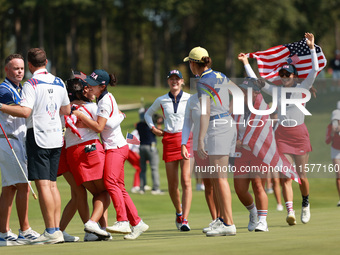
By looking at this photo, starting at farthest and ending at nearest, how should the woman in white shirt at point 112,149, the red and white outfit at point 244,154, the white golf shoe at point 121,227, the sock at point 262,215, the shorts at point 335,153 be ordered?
the shorts at point 335,153, the red and white outfit at point 244,154, the sock at point 262,215, the woman in white shirt at point 112,149, the white golf shoe at point 121,227

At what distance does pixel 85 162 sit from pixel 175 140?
2.48m

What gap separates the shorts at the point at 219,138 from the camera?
9055 millimetres

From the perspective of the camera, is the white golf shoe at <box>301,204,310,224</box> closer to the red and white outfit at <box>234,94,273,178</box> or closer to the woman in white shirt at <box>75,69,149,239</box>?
the red and white outfit at <box>234,94,273,178</box>

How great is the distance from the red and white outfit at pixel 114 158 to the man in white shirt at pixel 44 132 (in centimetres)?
55

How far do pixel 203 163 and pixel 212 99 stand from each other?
4.37 ft

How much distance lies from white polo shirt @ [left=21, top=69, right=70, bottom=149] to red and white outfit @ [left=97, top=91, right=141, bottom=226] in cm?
58

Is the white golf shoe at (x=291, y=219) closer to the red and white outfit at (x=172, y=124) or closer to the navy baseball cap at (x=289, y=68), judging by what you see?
the red and white outfit at (x=172, y=124)

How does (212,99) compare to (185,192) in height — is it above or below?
above

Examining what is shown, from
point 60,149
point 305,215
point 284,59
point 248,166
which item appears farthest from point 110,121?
point 284,59

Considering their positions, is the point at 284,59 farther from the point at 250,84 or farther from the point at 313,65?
the point at 250,84

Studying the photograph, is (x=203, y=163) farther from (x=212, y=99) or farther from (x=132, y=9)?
(x=132, y=9)

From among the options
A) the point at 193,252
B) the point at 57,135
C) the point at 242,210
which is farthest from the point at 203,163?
the point at 242,210

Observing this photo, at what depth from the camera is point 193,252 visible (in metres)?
7.06

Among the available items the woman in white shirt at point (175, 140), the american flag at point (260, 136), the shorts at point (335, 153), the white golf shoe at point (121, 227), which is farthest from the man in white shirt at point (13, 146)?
the shorts at point (335, 153)
